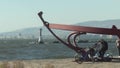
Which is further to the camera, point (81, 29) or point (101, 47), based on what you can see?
point (101, 47)

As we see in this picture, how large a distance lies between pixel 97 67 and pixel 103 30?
10.5 ft

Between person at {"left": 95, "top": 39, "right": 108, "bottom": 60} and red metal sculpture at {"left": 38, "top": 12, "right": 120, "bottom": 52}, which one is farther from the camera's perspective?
person at {"left": 95, "top": 39, "right": 108, "bottom": 60}

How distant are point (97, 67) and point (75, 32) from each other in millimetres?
5594

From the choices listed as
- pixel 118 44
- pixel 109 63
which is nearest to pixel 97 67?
pixel 109 63

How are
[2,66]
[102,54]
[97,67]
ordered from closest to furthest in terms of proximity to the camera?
1. [2,66]
2. [97,67]
3. [102,54]

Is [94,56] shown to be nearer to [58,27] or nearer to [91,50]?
[91,50]

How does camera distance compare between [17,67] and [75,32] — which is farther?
[75,32]

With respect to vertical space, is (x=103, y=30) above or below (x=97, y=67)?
above

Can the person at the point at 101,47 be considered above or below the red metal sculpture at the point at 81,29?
below

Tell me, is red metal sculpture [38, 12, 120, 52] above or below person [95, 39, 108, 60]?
above

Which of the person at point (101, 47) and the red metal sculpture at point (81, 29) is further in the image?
Answer: the person at point (101, 47)

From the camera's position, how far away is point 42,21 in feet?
107

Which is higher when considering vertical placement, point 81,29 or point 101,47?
point 81,29

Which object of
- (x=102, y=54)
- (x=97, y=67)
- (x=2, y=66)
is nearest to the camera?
(x=2, y=66)
